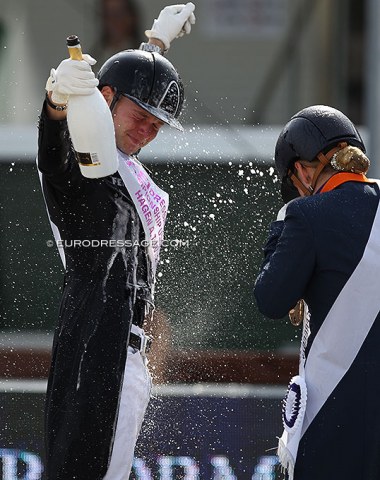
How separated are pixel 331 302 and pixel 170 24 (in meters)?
1.47

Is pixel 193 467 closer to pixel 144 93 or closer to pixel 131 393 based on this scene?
pixel 131 393

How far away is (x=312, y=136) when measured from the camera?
3.90 m

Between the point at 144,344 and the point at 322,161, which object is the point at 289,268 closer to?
the point at 322,161

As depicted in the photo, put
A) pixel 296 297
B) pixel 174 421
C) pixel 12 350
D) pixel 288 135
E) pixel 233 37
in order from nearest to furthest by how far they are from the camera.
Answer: pixel 296 297 → pixel 288 135 → pixel 174 421 → pixel 12 350 → pixel 233 37

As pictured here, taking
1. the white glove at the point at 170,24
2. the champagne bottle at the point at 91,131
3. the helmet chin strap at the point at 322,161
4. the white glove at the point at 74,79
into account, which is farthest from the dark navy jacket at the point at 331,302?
the white glove at the point at 170,24

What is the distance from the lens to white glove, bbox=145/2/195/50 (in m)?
A: 4.64

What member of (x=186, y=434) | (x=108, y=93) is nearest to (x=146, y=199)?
(x=108, y=93)

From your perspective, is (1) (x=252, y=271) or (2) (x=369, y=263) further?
(1) (x=252, y=271)

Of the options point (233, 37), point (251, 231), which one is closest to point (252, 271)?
point (251, 231)

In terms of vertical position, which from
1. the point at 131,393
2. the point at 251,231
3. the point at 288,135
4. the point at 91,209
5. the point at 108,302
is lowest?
the point at 251,231

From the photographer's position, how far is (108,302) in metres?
4.03

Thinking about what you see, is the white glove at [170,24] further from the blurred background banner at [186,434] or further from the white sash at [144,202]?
the blurred background banner at [186,434]

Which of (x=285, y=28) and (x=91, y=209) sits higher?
(x=91, y=209)

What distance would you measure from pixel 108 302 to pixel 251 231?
2027 mm
